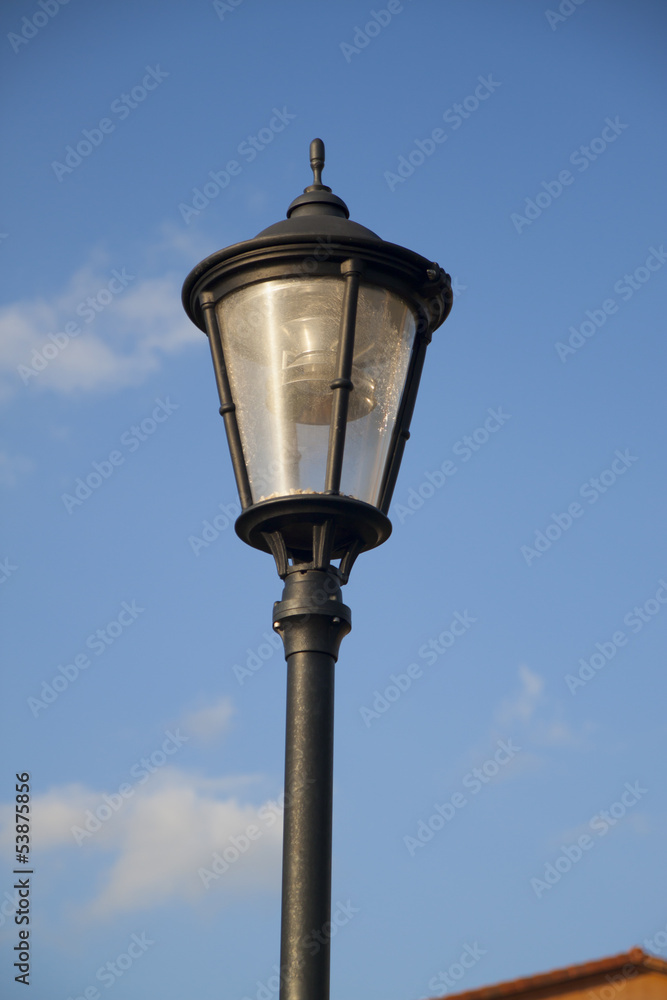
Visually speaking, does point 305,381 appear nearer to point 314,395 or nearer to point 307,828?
point 314,395

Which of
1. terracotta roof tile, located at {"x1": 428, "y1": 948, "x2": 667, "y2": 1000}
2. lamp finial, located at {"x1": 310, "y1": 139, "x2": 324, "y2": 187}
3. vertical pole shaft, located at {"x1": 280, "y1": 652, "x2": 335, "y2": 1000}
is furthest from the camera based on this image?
terracotta roof tile, located at {"x1": 428, "y1": 948, "x2": 667, "y2": 1000}

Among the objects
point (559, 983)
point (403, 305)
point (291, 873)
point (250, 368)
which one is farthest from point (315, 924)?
point (559, 983)

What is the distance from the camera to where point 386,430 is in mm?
3402

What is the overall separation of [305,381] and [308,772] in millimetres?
1177

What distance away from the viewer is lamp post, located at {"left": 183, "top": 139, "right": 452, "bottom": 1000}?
3.16 metres

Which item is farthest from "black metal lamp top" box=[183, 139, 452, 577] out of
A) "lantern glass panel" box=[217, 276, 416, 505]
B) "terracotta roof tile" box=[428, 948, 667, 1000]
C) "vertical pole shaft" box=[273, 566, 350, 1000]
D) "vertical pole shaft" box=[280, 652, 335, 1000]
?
"terracotta roof tile" box=[428, 948, 667, 1000]

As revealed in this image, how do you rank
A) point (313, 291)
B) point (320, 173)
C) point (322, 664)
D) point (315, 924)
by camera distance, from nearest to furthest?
point (315, 924) → point (322, 664) → point (313, 291) → point (320, 173)

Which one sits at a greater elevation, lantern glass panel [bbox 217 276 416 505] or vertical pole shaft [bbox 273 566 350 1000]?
lantern glass panel [bbox 217 276 416 505]

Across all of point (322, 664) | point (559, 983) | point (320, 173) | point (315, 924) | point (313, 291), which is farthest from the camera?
point (559, 983)

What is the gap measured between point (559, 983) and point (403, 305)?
720 centimetres

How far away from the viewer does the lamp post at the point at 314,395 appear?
316 cm

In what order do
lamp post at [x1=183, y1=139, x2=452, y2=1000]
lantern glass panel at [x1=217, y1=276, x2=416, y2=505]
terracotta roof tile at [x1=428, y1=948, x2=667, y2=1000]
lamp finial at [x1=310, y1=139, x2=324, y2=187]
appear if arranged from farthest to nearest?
terracotta roof tile at [x1=428, y1=948, x2=667, y2=1000] < lamp finial at [x1=310, y1=139, x2=324, y2=187] < lantern glass panel at [x1=217, y1=276, x2=416, y2=505] < lamp post at [x1=183, y1=139, x2=452, y2=1000]

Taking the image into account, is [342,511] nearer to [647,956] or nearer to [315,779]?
[315,779]

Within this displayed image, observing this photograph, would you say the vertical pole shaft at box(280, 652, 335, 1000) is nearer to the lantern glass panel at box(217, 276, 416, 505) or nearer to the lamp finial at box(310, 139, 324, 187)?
the lantern glass panel at box(217, 276, 416, 505)
